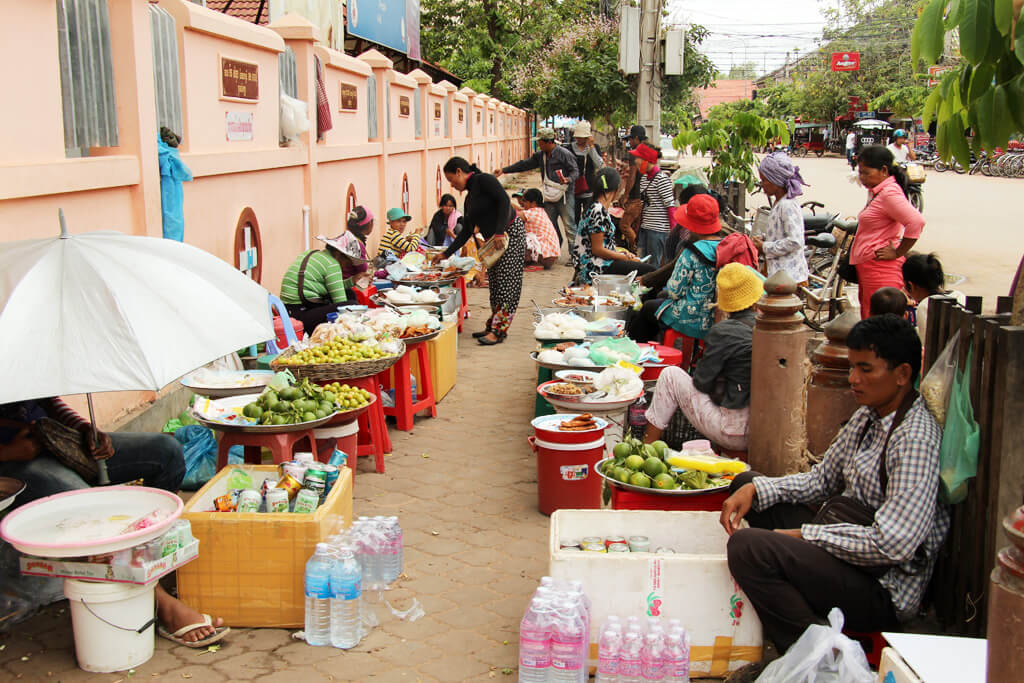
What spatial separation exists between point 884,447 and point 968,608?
2.11 ft

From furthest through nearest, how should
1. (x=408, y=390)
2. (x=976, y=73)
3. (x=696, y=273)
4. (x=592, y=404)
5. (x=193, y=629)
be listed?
1. (x=408, y=390)
2. (x=696, y=273)
3. (x=592, y=404)
4. (x=193, y=629)
5. (x=976, y=73)

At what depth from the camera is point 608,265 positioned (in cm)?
974

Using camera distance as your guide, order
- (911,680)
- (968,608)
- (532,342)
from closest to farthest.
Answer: (911,680) → (968,608) → (532,342)

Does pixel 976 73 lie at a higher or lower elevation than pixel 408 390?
higher

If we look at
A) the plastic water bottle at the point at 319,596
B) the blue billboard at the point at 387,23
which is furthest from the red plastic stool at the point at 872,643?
the blue billboard at the point at 387,23

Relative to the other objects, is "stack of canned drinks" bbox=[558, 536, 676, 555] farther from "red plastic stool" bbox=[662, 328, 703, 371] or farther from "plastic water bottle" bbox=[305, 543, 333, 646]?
"red plastic stool" bbox=[662, 328, 703, 371]

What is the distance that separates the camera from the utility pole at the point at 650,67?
15.0 metres

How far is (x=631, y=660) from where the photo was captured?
3.45 meters

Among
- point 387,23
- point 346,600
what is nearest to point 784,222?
point 346,600

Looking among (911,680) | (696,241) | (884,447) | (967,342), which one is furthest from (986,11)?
(696,241)

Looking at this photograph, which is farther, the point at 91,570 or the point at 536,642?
the point at 91,570

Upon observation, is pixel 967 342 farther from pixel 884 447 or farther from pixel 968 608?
pixel 968 608

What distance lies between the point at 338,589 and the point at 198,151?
455 centimetres

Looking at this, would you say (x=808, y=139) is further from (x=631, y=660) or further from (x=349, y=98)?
(x=631, y=660)
